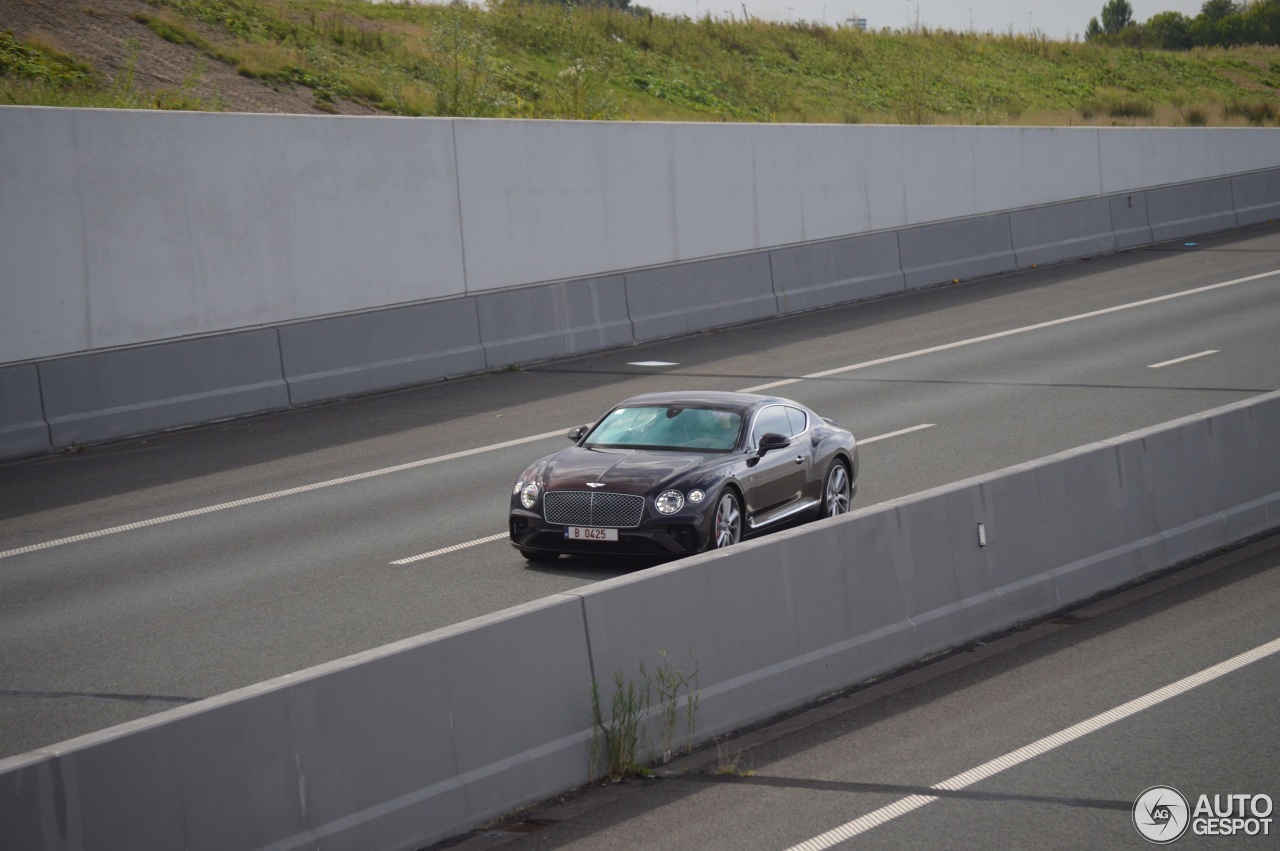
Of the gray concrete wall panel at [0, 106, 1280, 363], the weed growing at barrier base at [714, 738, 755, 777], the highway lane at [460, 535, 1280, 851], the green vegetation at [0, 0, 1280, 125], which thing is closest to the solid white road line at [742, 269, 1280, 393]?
the gray concrete wall panel at [0, 106, 1280, 363]

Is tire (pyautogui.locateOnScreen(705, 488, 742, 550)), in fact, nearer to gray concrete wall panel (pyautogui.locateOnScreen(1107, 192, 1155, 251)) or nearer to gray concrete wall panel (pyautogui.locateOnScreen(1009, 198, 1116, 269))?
gray concrete wall panel (pyautogui.locateOnScreen(1009, 198, 1116, 269))

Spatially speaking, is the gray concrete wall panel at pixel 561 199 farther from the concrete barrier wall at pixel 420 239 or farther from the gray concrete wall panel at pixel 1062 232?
the gray concrete wall panel at pixel 1062 232

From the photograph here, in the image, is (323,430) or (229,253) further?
(229,253)

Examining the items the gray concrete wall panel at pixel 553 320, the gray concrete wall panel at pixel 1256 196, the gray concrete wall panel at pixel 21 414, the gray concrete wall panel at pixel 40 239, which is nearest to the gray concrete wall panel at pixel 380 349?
the gray concrete wall panel at pixel 553 320

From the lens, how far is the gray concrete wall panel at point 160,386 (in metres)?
17.1

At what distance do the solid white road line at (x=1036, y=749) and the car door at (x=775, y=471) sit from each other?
14.0 ft

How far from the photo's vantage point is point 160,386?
18.0 meters

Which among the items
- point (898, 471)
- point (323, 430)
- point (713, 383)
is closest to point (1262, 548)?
point (898, 471)

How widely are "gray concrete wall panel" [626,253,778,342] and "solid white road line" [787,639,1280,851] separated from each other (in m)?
15.7

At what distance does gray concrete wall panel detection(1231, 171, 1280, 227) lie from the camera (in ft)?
120

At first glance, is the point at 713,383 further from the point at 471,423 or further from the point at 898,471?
the point at 898,471

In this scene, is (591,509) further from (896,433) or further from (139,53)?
(139,53)

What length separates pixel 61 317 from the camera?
1748 cm

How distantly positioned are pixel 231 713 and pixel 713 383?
14.6 m
